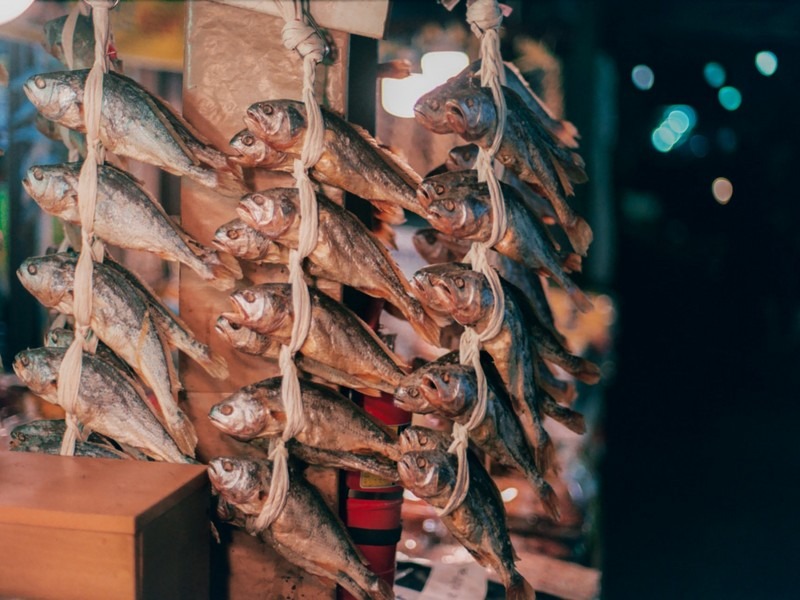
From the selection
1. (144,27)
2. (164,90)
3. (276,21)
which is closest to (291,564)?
(276,21)

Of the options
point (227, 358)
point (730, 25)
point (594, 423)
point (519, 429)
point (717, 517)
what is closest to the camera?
point (519, 429)

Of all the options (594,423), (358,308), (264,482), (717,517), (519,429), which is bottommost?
(717,517)

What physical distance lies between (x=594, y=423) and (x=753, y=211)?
1.44 m

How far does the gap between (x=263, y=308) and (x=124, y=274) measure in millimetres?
500

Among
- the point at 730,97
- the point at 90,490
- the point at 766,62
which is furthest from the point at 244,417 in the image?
the point at 766,62

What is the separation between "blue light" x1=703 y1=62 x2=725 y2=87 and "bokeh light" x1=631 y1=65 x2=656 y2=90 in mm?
300

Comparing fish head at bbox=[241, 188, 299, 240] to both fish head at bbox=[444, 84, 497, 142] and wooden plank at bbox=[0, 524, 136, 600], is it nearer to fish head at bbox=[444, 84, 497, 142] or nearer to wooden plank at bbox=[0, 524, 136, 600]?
fish head at bbox=[444, 84, 497, 142]

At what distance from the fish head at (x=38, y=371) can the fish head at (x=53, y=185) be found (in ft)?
1.42

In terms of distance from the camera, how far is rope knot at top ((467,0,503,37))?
6.21 ft

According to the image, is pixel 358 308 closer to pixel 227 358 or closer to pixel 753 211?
pixel 227 358

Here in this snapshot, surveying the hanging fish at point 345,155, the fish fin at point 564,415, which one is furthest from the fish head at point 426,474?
A: the hanging fish at point 345,155

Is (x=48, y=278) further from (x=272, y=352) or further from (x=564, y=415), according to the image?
(x=564, y=415)

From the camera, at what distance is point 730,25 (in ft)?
10.7

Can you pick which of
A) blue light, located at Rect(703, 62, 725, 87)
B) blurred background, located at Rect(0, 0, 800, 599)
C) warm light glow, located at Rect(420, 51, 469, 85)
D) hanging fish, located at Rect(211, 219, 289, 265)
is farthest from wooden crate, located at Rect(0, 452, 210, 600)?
blue light, located at Rect(703, 62, 725, 87)
